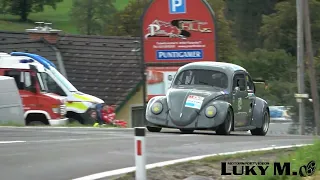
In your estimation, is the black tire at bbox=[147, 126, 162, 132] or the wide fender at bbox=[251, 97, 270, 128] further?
the wide fender at bbox=[251, 97, 270, 128]

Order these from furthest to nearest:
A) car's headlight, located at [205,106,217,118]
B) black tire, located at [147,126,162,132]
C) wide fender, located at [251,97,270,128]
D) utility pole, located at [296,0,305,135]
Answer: utility pole, located at [296,0,305,135], wide fender, located at [251,97,270,128], black tire, located at [147,126,162,132], car's headlight, located at [205,106,217,118]

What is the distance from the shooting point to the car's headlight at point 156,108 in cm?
1775

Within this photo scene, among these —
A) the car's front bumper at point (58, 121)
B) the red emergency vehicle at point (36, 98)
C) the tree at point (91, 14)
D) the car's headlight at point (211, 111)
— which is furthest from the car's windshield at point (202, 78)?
the tree at point (91, 14)

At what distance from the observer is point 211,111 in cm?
1741

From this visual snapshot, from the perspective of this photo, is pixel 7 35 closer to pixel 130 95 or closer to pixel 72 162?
pixel 130 95

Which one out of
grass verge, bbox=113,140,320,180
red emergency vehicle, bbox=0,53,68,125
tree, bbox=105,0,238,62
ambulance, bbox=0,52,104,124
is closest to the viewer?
grass verge, bbox=113,140,320,180

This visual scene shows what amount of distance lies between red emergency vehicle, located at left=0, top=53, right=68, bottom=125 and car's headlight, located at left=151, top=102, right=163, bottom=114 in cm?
575

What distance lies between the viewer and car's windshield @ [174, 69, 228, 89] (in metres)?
18.6

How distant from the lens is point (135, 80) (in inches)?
1398

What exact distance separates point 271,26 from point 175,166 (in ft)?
158

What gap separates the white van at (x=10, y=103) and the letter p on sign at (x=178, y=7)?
8586mm

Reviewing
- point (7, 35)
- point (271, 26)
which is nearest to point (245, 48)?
point (271, 26)

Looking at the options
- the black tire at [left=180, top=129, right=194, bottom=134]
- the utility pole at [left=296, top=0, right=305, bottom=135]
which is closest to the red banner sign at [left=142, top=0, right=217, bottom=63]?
the utility pole at [left=296, top=0, right=305, bottom=135]

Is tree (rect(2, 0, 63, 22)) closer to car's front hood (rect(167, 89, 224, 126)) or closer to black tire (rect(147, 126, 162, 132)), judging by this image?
black tire (rect(147, 126, 162, 132))
